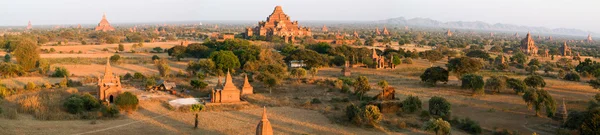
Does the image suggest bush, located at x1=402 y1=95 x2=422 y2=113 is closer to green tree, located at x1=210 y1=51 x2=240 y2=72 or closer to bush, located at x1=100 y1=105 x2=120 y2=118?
bush, located at x1=100 y1=105 x2=120 y2=118

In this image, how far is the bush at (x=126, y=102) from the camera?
23500 mm

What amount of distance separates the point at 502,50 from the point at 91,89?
7460 centimetres

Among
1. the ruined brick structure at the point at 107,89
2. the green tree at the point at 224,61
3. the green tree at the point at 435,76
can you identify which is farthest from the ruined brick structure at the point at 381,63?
the ruined brick structure at the point at 107,89

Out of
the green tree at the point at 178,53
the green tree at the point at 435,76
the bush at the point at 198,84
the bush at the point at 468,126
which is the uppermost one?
the green tree at the point at 178,53

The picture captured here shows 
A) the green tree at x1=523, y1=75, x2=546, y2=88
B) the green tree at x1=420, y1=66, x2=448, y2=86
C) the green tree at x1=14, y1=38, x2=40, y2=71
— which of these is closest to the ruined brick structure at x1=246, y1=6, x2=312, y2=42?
the green tree at x1=14, y1=38, x2=40, y2=71

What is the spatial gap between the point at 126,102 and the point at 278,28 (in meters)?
71.1

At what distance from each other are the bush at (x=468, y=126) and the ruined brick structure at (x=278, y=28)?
216 feet

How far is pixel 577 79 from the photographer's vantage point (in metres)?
40.8

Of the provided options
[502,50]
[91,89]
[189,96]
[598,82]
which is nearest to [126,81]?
[91,89]

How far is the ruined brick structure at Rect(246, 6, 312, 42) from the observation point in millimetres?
92625

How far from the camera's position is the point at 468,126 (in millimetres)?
21125

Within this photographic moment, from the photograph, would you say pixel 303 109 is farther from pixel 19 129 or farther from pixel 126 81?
pixel 126 81

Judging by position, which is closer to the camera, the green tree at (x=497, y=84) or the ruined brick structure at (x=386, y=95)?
the ruined brick structure at (x=386, y=95)

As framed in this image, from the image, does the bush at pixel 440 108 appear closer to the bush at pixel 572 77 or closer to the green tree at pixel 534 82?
the green tree at pixel 534 82
